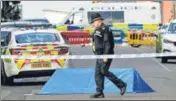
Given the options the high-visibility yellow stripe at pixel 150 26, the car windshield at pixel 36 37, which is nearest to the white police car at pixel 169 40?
the car windshield at pixel 36 37

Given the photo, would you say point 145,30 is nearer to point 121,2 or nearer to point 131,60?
point 121,2

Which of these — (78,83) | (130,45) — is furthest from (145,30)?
(78,83)

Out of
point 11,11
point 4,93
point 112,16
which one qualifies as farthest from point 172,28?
point 11,11

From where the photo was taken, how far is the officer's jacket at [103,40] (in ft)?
44.1

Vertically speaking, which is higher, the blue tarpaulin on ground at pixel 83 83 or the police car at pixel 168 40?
the blue tarpaulin on ground at pixel 83 83

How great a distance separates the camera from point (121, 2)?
46.8 meters

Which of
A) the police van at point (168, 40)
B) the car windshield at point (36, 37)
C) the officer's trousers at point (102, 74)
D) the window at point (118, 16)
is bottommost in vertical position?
the window at point (118, 16)

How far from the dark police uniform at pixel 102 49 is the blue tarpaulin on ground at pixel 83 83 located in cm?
95

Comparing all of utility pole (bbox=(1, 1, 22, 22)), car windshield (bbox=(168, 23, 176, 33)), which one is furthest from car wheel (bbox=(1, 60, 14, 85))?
utility pole (bbox=(1, 1, 22, 22))

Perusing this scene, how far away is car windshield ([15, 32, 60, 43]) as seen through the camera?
1749cm

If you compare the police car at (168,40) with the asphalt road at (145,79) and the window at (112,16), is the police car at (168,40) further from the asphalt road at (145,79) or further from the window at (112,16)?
the window at (112,16)

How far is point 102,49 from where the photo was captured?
13555mm

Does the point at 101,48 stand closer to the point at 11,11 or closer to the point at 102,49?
the point at 102,49

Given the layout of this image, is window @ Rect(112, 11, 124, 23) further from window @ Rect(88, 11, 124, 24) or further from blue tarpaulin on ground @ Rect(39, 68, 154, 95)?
blue tarpaulin on ground @ Rect(39, 68, 154, 95)
